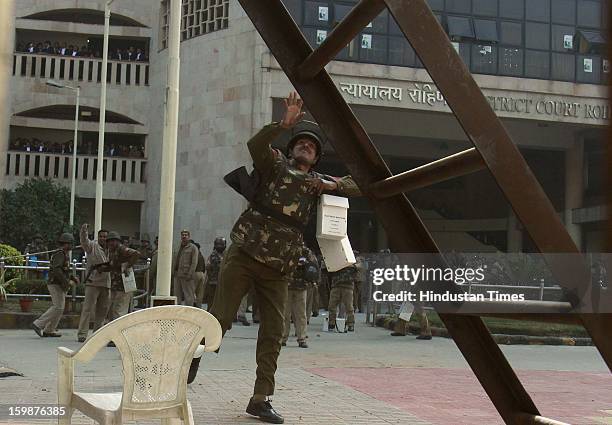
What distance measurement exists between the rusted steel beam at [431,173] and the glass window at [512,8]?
87cm

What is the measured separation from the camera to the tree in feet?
109

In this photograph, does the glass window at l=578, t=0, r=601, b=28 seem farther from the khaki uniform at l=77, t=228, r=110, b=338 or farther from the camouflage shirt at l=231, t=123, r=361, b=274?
the khaki uniform at l=77, t=228, r=110, b=338

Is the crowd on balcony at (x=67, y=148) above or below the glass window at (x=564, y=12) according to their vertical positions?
above

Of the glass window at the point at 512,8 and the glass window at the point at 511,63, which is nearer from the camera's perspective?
the glass window at the point at 512,8

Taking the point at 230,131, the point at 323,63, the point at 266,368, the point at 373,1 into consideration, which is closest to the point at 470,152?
the point at 373,1

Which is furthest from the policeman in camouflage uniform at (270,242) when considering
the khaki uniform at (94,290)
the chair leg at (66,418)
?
the khaki uniform at (94,290)

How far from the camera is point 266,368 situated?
5102 millimetres

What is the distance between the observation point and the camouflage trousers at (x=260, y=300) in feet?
16.7

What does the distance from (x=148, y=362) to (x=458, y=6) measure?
173 cm

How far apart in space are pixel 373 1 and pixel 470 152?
45 cm

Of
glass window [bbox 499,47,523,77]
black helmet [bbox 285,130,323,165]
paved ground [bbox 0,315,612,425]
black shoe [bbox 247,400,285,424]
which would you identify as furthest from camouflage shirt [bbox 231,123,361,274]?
glass window [bbox 499,47,523,77]

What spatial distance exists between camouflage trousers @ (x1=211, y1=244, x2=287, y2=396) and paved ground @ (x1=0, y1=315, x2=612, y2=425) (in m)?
0.39

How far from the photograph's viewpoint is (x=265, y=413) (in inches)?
198

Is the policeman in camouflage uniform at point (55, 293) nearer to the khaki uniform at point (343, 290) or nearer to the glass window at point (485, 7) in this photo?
the khaki uniform at point (343, 290)
